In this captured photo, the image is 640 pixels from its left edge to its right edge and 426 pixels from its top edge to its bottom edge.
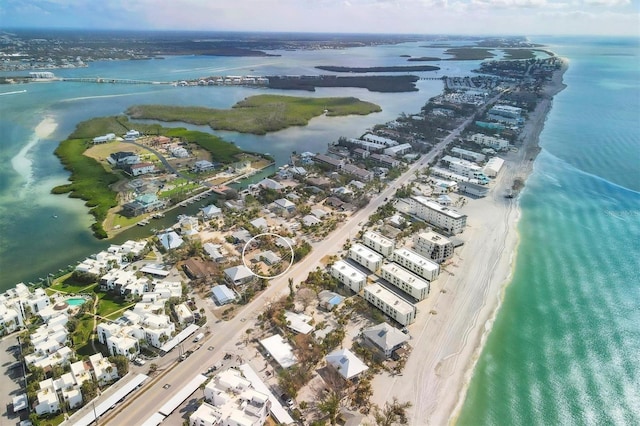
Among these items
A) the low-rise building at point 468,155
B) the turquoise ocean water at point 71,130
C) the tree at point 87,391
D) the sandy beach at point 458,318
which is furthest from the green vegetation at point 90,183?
the low-rise building at point 468,155

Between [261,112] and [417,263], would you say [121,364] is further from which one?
[261,112]

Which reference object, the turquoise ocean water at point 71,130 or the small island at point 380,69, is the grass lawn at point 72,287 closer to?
the turquoise ocean water at point 71,130

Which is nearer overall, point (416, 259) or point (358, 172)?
point (416, 259)

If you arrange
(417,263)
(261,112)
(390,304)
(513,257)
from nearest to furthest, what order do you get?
(390,304) → (417,263) → (513,257) → (261,112)

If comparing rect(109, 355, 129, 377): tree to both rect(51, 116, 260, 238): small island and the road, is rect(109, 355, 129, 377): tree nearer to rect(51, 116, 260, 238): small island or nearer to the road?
the road

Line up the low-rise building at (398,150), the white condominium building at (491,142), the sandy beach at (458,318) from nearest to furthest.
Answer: the sandy beach at (458,318)
the low-rise building at (398,150)
the white condominium building at (491,142)

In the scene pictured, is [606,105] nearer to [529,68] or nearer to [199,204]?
[529,68]

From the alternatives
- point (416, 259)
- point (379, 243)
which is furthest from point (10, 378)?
point (416, 259)

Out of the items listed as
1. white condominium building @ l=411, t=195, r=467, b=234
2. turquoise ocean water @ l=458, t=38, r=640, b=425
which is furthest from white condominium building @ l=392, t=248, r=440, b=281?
white condominium building @ l=411, t=195, r=467, b=234
